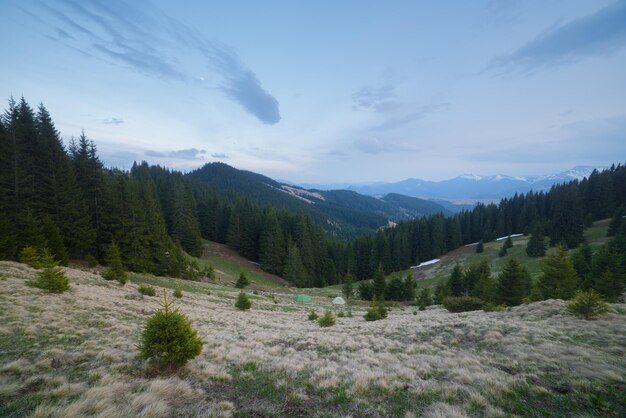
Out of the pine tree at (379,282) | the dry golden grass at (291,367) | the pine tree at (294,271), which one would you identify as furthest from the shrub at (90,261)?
the pine tree at (379,282)

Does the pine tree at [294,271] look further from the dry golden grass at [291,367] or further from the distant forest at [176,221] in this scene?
the dry golden grass at [291,367]

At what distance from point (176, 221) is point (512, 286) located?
215ft

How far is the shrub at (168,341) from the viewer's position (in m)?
8.07

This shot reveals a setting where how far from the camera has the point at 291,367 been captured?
31.3ft

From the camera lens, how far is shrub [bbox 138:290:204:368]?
26.5ft

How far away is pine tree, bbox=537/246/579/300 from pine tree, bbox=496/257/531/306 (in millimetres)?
1800

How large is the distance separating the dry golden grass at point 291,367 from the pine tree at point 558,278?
1171 centimetres

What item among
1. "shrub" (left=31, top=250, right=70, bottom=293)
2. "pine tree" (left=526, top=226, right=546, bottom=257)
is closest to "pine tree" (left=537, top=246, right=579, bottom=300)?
"pine tree" (left=526, top=226, right=546, bottom=257)

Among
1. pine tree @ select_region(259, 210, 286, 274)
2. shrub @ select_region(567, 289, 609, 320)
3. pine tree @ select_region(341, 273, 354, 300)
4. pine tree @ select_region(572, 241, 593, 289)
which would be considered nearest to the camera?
shrub @ select_region(567, 289, 609, 320)

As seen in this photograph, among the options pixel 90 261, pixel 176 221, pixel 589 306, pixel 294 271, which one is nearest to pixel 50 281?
pixel 90 261

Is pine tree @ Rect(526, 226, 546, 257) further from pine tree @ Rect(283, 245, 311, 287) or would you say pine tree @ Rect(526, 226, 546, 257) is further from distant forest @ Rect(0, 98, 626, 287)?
pine tree @ Rect(283, 245, 311, 287)

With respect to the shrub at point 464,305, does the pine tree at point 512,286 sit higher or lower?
higher

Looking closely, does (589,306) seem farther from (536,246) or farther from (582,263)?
(536,246)

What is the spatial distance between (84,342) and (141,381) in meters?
4.66
